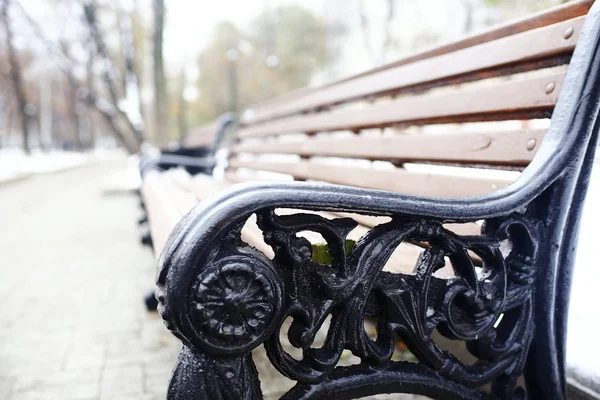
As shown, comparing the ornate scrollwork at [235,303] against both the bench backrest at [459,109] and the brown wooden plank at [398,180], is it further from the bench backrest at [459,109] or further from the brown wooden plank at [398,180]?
the bench backrest at [459,109]

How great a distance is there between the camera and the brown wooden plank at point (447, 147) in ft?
4.18

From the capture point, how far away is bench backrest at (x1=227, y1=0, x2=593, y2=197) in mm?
Result: 1260

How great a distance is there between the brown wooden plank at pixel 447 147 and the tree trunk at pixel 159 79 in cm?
890

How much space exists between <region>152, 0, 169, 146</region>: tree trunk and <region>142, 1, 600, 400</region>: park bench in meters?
9.64

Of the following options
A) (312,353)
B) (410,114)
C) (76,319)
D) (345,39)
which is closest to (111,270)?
(76,319)

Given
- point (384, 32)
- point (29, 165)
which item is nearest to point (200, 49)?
point (29, 165)

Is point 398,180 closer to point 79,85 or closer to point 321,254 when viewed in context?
point 321,254

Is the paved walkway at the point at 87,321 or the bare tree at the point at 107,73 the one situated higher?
the bare tree at the point at 107,73

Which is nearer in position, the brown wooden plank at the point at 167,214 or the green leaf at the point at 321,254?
the green leaf at the point at 321,254

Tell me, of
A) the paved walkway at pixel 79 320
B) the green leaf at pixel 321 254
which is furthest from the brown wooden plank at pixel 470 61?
the paved walkway at pixel 79 320

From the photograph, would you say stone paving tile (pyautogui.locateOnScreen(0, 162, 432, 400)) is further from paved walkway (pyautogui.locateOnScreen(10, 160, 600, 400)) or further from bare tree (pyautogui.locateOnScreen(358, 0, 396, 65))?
bare tree (pyautogui.locateOnScreen(358, 0, 396, 65))

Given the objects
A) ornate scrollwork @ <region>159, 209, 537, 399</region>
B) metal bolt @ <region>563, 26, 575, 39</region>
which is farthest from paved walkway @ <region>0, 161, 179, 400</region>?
metal bolt @ <region>563, 26, 575, 39</region>

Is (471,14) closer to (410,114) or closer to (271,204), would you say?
(410,114)

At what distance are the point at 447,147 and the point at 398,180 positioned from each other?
0.79 feet
